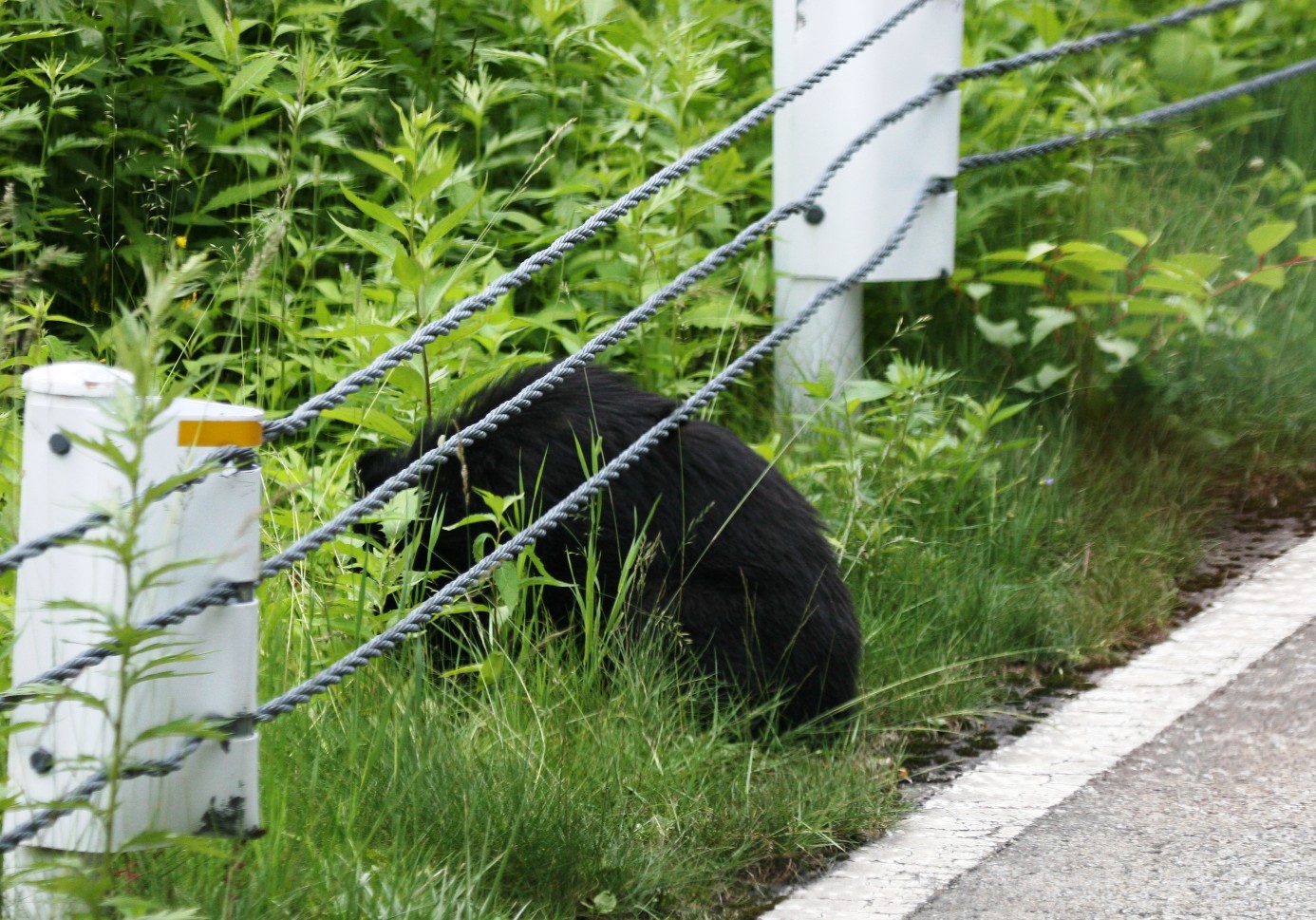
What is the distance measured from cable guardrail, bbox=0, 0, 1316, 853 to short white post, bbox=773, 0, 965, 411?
43 mm

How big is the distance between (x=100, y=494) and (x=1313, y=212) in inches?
166

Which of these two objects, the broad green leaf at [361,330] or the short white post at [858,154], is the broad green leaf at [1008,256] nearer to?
the short white post at [858,154]

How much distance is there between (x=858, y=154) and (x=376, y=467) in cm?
138

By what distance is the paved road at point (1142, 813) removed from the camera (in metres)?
2.05

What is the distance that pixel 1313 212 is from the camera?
4605 mm

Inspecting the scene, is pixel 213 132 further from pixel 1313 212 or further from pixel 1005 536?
pixel 1313 212

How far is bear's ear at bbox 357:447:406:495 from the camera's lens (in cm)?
289

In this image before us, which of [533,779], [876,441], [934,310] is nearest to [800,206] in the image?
[876,441]

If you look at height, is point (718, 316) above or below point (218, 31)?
below

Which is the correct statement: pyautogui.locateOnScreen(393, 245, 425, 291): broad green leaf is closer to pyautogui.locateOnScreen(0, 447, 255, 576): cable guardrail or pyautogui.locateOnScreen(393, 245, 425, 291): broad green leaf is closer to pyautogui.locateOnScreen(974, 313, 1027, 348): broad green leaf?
pyautogui.locateOnScreen(0, 447, 255, 576): cable guardrail

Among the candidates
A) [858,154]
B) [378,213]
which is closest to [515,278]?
[378,213]

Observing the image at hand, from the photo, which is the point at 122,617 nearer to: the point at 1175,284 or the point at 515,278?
the point at 515,278

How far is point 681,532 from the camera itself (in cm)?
274

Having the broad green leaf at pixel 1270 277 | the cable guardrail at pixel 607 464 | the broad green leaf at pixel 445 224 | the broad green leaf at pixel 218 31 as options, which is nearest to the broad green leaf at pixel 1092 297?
the broad green leaf at pixel 1270 277
